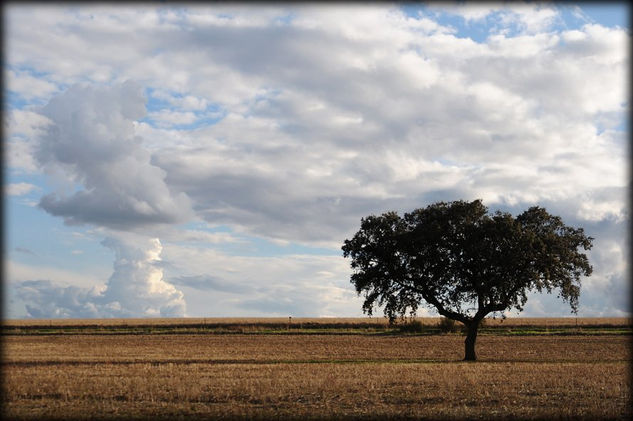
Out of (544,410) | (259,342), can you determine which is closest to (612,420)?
(544,410)

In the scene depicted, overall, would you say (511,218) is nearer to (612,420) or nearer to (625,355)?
(625,355)

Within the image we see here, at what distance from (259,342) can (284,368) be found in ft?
101

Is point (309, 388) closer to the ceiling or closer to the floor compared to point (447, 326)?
closer to the ceiling

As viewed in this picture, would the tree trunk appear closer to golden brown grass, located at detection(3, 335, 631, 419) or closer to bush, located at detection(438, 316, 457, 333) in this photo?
golden brown grass, located at detection(3, 335, 631, 419)

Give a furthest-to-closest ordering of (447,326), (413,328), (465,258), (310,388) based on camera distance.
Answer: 1. (413,328)
2. (447,326)
3. (465,258)
4. (310,388)

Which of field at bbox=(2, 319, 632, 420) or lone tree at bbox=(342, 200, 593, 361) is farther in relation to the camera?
lone tree at bbox=(342, 200, 593, 361)

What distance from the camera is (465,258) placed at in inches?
1756

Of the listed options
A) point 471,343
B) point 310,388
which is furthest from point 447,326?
point 310,388

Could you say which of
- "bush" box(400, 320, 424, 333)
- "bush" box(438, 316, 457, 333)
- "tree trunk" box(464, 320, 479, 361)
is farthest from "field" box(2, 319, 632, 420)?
"bush" box(400, 320, 424, 333)

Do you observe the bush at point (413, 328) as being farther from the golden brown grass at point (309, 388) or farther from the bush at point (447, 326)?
the golden brown grass at point (309, 388)

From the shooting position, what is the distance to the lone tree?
43500 millimetres

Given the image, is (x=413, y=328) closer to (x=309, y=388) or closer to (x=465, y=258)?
(x=465, y=258)

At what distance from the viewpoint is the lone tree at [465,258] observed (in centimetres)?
4350

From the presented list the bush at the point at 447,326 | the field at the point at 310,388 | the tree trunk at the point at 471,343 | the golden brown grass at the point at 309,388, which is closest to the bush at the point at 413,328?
the bush at the point at 447,326
